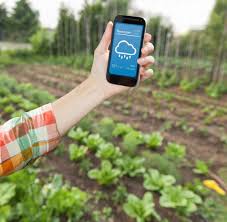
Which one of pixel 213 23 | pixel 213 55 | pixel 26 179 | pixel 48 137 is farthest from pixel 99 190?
pixel 213 55

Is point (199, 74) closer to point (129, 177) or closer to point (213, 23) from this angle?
point (213, 23)

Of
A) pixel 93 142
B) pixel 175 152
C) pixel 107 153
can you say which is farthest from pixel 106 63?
pixel 175 152

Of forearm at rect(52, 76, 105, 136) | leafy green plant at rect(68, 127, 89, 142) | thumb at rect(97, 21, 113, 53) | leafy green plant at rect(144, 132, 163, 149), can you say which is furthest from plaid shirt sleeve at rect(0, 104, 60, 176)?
leafy green plant at rect(144, 132, 163, 149)

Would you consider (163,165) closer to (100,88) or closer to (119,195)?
(119,195)

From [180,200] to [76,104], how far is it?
194 centimetres

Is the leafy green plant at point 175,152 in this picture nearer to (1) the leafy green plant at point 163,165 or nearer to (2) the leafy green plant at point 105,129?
(1) the leafy green plant at point 163,165

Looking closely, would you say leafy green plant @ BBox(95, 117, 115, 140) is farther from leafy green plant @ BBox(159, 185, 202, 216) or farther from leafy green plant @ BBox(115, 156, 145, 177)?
leafy green plant @ BBox(159, 185, 202, 216)

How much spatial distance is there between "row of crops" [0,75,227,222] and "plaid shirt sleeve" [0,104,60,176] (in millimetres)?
1153

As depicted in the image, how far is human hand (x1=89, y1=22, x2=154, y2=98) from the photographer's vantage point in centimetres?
91

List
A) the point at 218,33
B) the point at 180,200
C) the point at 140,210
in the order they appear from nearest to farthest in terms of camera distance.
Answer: the point at 140,210, the point at 180,200, the point at 218,33

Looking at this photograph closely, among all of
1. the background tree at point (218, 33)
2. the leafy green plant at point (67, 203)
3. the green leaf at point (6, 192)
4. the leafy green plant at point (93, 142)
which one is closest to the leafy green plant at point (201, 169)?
the leafy green plant at point (93, 142)

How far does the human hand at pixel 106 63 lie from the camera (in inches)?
35.8

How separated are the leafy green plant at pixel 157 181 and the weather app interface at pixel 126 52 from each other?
6.84 feet

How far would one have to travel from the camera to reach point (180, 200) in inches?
101
